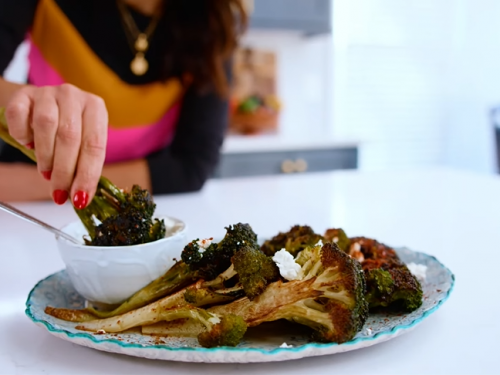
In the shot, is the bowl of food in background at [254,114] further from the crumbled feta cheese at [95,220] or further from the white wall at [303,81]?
the crumbled feta cheese at [95,220]

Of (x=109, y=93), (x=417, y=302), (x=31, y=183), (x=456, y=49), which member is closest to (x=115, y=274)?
(x=417, y=302)

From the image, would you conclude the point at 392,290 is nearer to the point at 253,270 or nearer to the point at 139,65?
the point at 253,270

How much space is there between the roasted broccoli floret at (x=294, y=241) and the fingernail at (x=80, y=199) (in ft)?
0.84

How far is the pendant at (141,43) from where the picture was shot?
1716 mm

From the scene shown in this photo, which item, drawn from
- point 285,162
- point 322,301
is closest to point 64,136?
point 322,301

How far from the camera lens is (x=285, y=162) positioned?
3.20 metres

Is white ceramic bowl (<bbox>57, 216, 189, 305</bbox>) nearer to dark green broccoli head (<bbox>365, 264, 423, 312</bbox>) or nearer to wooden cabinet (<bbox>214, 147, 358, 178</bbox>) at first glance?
dark green broccoli head (<bbox>365, 264, 423, 312</bbox>)

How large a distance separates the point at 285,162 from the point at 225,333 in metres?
2.71

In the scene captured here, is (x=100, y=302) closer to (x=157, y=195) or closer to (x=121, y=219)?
(x=121, y=219)

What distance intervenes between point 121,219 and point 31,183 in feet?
3.08

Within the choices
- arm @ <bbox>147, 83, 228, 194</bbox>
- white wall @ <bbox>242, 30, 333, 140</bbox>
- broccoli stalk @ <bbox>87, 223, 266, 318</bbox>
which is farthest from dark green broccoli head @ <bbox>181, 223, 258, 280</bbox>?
white wall @ <bbox>242, 30, 333, 140</bbox>

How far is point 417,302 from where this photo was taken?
2.03 feet

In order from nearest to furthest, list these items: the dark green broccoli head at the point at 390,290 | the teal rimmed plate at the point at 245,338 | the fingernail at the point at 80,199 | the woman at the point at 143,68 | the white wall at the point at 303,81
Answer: the teal rimmed plate at the point at 245,338 < the dark green broccoli head at the point at 390,290 < the fingernail at the point at 80,199 < the woman at the point at 143,68 < the white wall at the point at 303,81

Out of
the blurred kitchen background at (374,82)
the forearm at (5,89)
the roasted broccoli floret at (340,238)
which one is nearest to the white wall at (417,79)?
the blurred kitchen background at (374,82)
